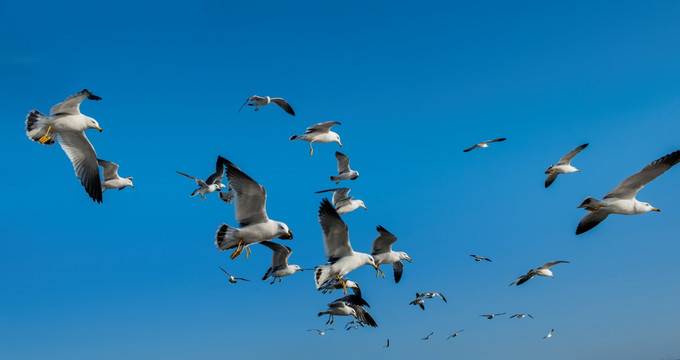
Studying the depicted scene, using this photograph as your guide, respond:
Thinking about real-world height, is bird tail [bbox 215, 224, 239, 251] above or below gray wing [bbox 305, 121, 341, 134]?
below

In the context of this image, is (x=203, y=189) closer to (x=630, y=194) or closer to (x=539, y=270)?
(x=539, y=270)

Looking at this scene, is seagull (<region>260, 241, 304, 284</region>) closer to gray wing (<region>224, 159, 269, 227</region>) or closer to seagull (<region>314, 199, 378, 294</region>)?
seagull (<region>314, 199, 378, 294</region>)

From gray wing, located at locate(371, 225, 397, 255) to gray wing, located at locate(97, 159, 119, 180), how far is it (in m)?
10.8

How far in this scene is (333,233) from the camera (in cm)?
1691

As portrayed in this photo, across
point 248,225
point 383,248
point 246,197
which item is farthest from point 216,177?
point 246,197

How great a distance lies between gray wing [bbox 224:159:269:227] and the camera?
14484mm

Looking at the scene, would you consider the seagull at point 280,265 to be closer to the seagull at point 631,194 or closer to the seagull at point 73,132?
the seagull at point 73,132

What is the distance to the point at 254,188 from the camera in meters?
14.8

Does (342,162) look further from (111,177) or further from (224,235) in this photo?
(224,235)

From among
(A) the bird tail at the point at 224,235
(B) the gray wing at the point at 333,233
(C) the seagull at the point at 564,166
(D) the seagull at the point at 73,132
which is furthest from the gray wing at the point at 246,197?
(C) the seagull at the point at 564,166

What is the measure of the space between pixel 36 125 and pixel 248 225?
22.8 ft

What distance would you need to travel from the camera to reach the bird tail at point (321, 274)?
1664 cm

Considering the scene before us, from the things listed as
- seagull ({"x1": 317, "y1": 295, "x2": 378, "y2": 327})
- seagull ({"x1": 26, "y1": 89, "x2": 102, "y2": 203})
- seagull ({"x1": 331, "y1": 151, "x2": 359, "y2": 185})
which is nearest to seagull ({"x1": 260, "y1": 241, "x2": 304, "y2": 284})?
seagull ({"x1": 317, "y1": 295, "x2": 378, "y2": 327})

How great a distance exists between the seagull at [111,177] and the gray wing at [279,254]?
7.92m
